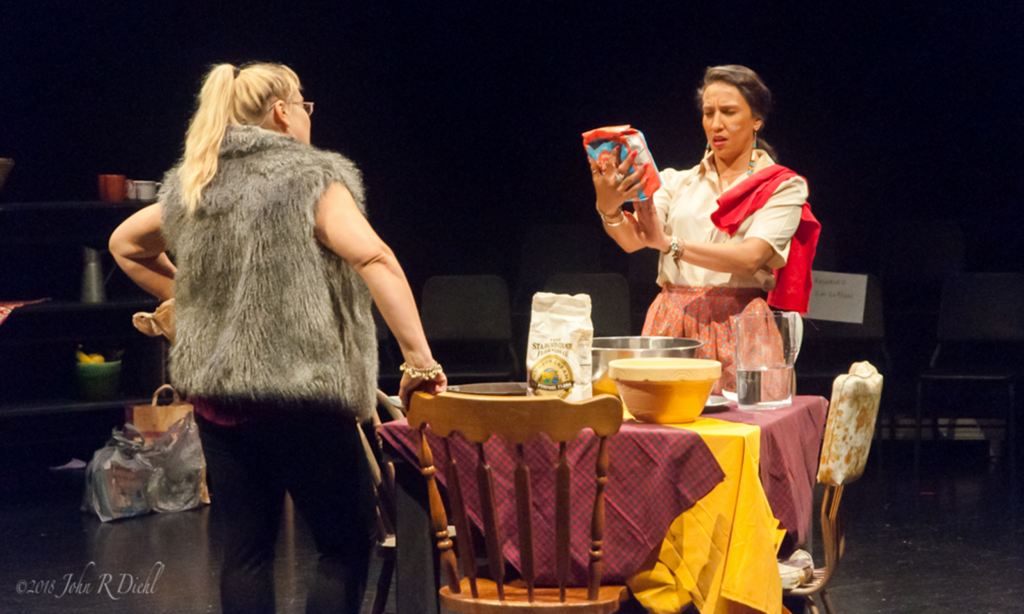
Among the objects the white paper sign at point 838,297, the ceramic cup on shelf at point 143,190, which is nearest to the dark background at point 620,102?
the white paper sign at point 838,297

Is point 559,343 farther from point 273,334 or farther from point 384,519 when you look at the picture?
point 384,519

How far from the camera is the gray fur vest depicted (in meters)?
2.00

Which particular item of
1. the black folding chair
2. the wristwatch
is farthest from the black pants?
the black folding chair

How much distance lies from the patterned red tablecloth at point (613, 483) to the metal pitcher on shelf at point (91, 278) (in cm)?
332

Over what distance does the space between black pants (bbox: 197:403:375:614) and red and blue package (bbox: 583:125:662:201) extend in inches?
29.7

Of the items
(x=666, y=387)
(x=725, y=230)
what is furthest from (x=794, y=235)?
(x=666, y=387)

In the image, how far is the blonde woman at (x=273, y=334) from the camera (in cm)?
200

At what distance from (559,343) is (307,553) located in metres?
2.09

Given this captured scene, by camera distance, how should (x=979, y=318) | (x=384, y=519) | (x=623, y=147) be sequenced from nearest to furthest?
(x=623, y=147) → (x=384, y=519) → (x=979, y=318)

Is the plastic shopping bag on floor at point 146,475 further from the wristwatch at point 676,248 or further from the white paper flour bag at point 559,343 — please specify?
the white paper flour bag at point 559,343

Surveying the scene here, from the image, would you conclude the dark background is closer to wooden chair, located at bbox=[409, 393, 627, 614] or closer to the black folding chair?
the black folding chair

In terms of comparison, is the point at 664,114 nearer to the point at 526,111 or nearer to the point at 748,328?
the point at 526,111

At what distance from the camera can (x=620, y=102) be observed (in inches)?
255

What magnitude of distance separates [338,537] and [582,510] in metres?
0.47
